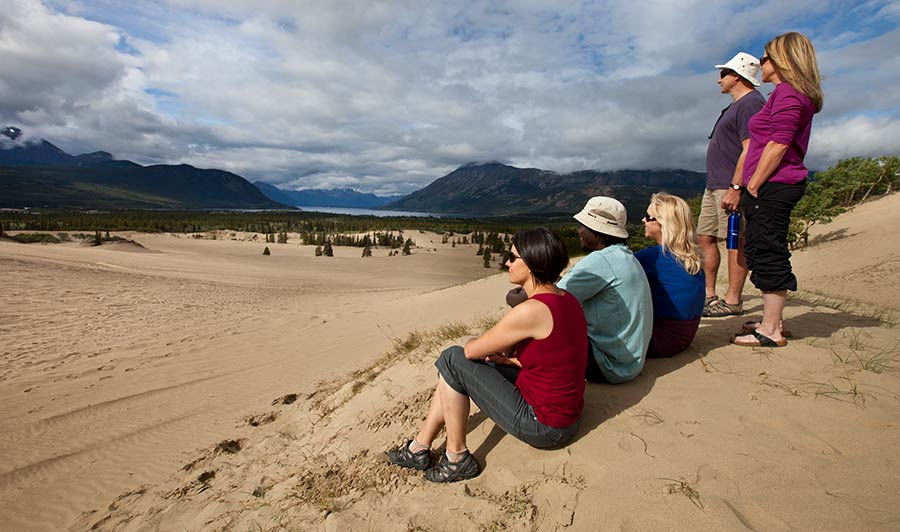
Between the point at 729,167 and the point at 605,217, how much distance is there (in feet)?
7.72

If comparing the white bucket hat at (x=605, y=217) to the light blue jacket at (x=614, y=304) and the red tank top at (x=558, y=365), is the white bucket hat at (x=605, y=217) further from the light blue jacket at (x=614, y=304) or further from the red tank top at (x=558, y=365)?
the red tank top at (x=558, y=365)

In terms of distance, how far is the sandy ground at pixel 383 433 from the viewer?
2.39 meters

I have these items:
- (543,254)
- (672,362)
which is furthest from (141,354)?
(672,362)

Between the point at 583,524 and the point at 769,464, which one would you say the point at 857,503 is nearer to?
the point at 769,464

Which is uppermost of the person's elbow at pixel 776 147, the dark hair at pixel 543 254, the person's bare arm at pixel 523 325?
the person's elbow at pixel 776 147

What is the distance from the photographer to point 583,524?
2283 mm

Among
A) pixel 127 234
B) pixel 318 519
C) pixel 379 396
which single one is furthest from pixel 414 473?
pixel 127 234

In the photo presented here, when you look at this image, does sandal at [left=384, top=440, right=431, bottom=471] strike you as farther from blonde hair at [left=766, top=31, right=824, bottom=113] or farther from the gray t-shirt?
the gray t-shirt

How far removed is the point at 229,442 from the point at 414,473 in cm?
273

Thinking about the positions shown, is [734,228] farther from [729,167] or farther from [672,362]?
[672,362]

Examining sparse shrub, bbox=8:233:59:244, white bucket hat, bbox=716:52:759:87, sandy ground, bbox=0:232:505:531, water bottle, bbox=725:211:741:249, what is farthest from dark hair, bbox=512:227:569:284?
sparse shrub, bbox=8:233:59:244

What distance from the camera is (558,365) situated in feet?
8.74

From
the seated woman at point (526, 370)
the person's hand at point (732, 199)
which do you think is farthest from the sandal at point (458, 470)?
the person's hand at point (732, 199)

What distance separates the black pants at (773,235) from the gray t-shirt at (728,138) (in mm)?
979
